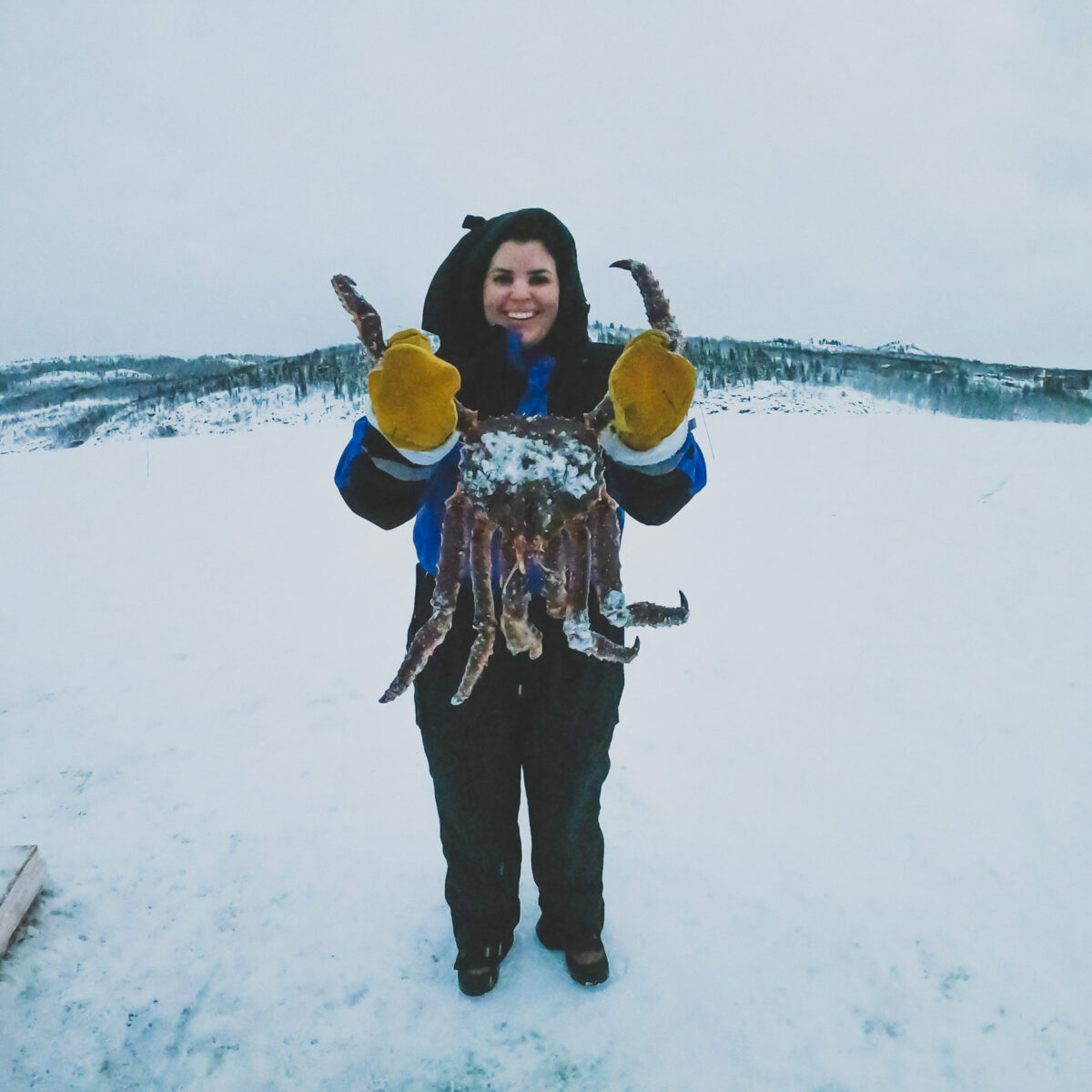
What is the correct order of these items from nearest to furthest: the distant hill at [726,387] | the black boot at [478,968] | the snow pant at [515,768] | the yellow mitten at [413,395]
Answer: the yellow mitten at [413,395]
the snow pant at [515,768]
the black boot at [478,968]
the distant hill at [726,387]

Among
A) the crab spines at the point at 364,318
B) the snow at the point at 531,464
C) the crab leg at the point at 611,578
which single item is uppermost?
the crab spines at the point at 364,318

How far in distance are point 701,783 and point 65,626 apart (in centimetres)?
542

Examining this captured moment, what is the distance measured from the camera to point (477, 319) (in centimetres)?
194

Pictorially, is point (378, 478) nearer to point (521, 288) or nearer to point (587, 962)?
point (521, 288)

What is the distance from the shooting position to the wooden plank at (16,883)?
2.42 m

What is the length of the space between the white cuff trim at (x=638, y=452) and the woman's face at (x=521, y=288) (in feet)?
1.73

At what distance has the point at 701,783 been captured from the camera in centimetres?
348

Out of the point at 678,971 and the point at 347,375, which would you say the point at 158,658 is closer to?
the point at 678,971

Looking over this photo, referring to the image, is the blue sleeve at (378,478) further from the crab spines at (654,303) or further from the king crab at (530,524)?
the crab spines at (654,303)

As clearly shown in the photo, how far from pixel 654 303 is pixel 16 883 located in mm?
3108

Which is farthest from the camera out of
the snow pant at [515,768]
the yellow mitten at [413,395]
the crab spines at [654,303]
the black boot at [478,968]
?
the black boot at [478,968]

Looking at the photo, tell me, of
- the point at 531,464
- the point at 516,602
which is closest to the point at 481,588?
the point at 516,602

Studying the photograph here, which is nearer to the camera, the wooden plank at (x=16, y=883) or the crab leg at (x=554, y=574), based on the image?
the crab leg at (x=554, y=574)

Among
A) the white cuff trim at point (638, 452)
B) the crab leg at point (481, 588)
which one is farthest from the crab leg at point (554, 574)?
the white cuff trim at point (638, 452)
